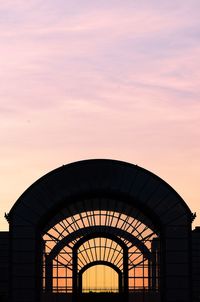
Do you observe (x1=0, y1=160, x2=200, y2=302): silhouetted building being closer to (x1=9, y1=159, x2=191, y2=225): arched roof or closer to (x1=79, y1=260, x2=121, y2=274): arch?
(x1=9, y1=159, x2=191, y2=225): arched roof

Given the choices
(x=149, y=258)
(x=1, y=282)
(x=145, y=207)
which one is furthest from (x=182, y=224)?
(x=1, y=282)

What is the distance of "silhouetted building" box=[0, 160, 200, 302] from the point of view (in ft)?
282

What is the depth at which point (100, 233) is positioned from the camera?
3725 inches

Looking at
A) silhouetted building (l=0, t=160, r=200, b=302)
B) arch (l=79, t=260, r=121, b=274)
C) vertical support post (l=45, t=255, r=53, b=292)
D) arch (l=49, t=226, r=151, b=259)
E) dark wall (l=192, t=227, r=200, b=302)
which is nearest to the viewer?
silhouetted building (l=0, t=160, r=200, b=302)

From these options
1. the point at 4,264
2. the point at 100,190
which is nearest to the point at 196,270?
the point at 100,190

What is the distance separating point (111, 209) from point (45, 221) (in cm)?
889

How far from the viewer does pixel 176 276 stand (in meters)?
85.8

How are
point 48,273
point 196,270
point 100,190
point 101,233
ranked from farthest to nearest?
point 48,273 → point 101,233 → point 196,270 → point 100,190

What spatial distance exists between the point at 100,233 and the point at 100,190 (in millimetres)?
7960

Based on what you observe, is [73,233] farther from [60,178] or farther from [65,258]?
[60,178]

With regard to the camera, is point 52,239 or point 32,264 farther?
point 52,239

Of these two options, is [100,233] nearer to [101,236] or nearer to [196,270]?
[101,236]

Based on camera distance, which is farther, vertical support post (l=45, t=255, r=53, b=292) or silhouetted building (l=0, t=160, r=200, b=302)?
vertical support post (l=45, t=255, r=53, b=292)

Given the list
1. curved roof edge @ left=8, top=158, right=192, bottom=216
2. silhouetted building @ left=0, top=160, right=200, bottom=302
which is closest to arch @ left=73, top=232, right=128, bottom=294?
silhouetted building @ left=0, top=160, right=200, bottom=302
